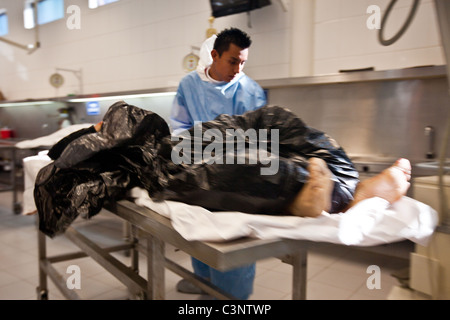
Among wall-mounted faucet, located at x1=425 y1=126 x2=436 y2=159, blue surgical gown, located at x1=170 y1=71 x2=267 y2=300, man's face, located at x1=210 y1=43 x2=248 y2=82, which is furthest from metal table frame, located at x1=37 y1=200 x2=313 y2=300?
wall-mounted faucet, located at x1=425 y1=126 x2=436 y2=159

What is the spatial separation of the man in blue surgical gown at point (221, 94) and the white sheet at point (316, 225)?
1030 millimetres

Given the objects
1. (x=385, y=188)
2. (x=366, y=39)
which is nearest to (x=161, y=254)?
(x=385, y=188)

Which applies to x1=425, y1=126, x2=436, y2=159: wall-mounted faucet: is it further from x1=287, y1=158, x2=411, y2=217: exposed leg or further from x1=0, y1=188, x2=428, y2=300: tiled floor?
x1=287, y1=158, x2=411, y2=217: exposed leg

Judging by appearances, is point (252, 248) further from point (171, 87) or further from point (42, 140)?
point (171, 87)

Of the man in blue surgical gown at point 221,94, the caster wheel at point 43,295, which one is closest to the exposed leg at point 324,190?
the man in blue surgical gown at point 221,94

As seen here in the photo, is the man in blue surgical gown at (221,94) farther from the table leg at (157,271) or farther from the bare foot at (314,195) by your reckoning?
the bare foot at (314,195)

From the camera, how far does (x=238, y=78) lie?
1.95 meters

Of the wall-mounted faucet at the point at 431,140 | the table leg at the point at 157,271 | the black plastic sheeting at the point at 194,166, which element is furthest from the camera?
the wall-mounted faucet at the point at 431,140

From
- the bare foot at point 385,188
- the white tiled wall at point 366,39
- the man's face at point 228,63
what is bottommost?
the bare foot at point 385,188

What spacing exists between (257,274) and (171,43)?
280 centimetres

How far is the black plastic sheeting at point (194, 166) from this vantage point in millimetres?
837

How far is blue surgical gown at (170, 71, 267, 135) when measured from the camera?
194 cm

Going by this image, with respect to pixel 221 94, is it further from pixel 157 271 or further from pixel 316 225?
pixel 316 225

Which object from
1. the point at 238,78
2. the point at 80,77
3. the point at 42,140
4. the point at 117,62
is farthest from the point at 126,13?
the point at 238,78
